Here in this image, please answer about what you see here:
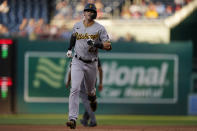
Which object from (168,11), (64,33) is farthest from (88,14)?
(168,11)

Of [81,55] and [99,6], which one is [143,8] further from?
[81,55]

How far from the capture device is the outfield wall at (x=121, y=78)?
1222 cm

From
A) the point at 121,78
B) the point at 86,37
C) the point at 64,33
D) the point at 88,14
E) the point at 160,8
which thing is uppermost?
the point at 160,8

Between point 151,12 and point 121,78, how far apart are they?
5142mm

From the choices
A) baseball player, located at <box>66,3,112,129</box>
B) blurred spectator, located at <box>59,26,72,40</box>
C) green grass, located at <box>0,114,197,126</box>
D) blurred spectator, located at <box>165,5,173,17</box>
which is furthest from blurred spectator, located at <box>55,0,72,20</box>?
baseball player, located at <box>66,3,112,129</box>

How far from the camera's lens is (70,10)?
1703cm

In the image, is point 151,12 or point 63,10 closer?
point 151,12

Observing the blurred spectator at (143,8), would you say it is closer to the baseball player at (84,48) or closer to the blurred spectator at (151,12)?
the blurred spectator at (151,12)

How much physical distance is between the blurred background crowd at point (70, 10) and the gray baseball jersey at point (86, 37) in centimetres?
855

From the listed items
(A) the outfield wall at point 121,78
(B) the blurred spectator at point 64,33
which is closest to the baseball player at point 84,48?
(A) the outfield wall at point 121,78

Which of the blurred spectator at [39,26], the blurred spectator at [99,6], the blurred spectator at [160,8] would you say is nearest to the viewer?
the blurred spectator at [39,26]

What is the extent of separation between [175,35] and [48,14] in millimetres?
4772

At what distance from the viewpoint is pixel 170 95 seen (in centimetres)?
1272

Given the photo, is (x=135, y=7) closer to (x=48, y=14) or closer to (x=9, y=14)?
(x=48, y=14)
